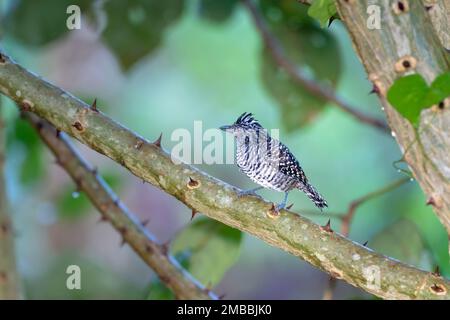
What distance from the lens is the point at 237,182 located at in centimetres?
462

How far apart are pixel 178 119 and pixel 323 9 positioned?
4116 mm

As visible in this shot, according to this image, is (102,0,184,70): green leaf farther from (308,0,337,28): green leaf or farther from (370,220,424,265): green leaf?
(308,0,337,28): green leaf

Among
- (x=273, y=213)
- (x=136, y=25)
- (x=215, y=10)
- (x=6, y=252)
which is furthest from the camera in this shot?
(x=215, y=10)

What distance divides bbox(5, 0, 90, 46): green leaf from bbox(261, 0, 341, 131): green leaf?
0.75m

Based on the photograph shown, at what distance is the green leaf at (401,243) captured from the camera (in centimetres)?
211

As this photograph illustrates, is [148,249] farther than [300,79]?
No

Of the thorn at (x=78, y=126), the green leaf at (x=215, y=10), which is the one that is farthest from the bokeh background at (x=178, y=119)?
the thorn at (x=78, y=126)

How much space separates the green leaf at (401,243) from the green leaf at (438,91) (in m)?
1.03

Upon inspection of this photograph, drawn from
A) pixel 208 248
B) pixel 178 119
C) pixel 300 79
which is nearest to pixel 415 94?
pixel 208 248

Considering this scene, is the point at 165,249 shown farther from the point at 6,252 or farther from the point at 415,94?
the point at 415,94

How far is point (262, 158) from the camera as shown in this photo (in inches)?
56.9

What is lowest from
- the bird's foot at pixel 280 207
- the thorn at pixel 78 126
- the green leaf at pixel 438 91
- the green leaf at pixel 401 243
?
the bird's foot at pixel 280 207

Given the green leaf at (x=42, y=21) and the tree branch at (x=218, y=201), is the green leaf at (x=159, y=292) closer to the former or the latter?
the tree branch at (x=218, y=201)

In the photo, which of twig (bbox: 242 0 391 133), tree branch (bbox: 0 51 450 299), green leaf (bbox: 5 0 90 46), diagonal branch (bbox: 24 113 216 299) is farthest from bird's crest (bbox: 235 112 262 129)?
green leaf (bbox: 5 0 90 46)
